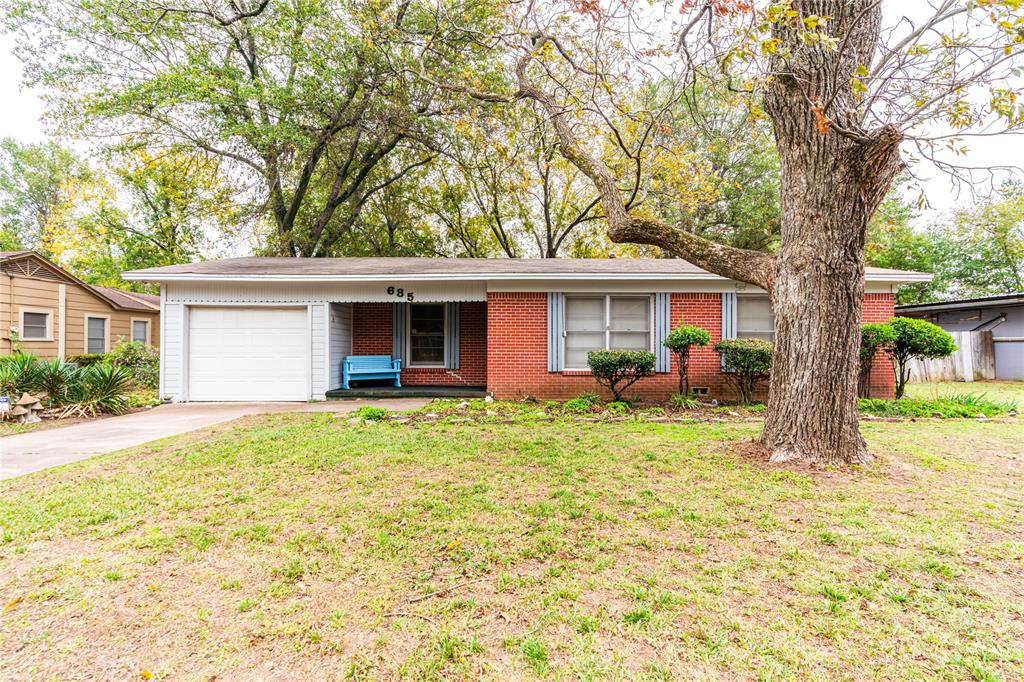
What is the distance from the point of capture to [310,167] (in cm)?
1469

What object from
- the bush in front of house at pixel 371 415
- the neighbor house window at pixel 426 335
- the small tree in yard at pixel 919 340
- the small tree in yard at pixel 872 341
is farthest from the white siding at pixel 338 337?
the small tree in yard at pixel 919 340

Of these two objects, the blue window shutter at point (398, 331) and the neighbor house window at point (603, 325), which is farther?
the blue window shutter at point (398, 331)

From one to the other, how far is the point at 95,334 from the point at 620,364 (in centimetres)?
1735

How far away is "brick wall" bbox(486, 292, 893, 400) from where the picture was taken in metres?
8.94

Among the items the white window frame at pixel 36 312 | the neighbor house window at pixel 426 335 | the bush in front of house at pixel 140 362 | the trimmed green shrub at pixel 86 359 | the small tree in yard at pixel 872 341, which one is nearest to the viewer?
the small tree in yard at pixel 872 341

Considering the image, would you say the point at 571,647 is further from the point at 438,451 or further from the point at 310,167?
the point at 310,167

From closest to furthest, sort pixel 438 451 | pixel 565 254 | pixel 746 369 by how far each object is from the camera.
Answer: pixel 438 451 < pixel 746 369 < pixel 565 254

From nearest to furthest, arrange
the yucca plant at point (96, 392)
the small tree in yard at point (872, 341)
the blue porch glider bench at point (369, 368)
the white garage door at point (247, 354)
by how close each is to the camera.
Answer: the yucca plant at point (96, 392)
the small tree in yard at point (872, 341)
the white garage door at point (247, 354)
the blue porch glider bench at point (369, 368)

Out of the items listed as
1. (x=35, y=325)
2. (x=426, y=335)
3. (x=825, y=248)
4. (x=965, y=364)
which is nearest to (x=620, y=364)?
(x=825, y=248)

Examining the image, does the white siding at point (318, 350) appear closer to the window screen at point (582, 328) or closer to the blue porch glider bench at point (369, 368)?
the blue porch glider bench at point (369, 368)

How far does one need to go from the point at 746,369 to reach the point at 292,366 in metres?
9.23

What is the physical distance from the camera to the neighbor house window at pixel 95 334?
14375 millimetres

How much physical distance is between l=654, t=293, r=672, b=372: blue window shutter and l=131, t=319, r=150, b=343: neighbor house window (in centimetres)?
1842

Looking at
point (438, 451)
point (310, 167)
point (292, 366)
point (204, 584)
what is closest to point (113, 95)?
point (310, 167)
